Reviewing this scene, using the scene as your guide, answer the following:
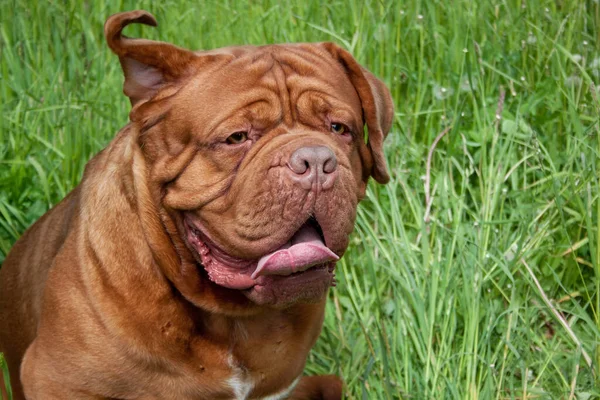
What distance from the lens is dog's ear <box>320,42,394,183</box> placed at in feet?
12.6

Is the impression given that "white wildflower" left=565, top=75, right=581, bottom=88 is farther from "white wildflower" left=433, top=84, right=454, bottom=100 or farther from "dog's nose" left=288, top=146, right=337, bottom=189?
"dog's nose" left=288, top=146, right=337, bottom=189

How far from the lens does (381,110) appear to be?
3879 mm

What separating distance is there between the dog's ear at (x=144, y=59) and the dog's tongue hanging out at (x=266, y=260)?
0.47m

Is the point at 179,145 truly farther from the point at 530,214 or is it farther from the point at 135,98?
the point at 530,214

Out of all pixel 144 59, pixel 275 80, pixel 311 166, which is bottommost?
pixel 311 166

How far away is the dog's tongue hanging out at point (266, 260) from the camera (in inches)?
134

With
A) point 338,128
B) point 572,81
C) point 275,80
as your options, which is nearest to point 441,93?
point 572,81

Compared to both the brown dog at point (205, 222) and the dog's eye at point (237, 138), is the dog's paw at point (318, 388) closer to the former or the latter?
the brown dog at point (205, 222)

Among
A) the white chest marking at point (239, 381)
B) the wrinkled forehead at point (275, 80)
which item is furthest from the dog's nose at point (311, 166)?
the white chest marking at point (239, 381)

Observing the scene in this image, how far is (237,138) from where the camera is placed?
3.49 meters

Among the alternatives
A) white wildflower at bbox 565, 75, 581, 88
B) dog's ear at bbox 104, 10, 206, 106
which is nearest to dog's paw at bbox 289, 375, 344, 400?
dog's ear at bbox 104, 10, 206, 106

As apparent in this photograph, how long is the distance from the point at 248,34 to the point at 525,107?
1435 mm

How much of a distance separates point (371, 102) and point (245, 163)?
0.61 m

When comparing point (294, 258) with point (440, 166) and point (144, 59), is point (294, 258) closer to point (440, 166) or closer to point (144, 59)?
point (144, 59)
